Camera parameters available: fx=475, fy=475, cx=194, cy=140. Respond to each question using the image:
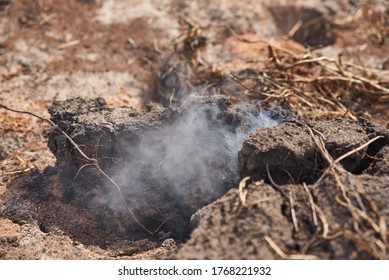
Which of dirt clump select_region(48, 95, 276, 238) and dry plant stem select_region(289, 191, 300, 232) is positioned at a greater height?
dry plant stem select_region(289, 191, 300, 232)

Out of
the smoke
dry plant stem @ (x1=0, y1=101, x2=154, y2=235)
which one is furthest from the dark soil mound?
dry plant stem @ (x1=0, y1=101, x2=154, y2=235)

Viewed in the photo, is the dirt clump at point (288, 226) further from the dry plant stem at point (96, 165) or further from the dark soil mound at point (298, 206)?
the dry plant stem at point (96, 165)

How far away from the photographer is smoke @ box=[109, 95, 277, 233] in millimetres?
2926

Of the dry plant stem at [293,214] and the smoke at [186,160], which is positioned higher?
the dry plant stem at [293,214]

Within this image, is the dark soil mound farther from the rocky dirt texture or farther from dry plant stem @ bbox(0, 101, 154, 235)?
dry plant stem @ bbox(0, 101, 154, 235)

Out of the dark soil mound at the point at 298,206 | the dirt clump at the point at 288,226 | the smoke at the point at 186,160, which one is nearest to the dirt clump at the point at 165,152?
the smoke at the point at 186,160

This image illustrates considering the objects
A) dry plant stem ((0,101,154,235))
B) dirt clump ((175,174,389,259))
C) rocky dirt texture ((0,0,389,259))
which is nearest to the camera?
dirt clump ((175,174,389,259))

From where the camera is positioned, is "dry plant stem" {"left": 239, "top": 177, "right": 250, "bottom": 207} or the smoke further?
the smoke

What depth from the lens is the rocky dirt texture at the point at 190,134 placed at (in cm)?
236

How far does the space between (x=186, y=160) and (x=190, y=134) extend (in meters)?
0.16

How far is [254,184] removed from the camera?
2.51 m

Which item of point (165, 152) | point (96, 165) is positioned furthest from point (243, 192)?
point (96, 165)

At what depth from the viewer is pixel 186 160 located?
2.97 m

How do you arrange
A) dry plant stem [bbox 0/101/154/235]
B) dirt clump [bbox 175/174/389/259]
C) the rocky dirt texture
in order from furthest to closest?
dry plant stem [bbox 0/101/154/235] < the rocky dirt texture < dirt clump [bbox 175/174/389/259]
